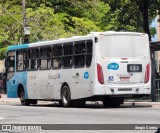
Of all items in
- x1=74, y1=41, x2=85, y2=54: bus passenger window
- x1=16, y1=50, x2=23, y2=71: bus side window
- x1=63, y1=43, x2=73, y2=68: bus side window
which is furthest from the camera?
x1=16, y1=50, x2=23, y2=71: bus side window

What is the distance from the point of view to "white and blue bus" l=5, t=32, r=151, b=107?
27.0 metres

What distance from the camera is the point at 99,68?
26906mm

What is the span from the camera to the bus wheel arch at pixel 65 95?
2859 cm

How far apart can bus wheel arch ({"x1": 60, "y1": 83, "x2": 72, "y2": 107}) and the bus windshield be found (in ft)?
9.38

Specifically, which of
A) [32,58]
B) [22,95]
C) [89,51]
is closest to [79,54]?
[89,51]

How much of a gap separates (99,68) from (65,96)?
2835 mm

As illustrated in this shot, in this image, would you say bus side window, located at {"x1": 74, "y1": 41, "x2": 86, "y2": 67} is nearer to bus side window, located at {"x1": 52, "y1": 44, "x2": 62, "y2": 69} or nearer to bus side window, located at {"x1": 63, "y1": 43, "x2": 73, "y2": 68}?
bus side window, located at {"x1": 63, "y1": 43, "x2": 73, "y2": 68}

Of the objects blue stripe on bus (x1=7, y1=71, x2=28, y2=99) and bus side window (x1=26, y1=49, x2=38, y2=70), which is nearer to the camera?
bus side window (x1=26, y1=49, x2=38, y2=70)

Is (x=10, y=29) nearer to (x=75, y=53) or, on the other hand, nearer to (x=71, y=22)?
(x=71, y=22)

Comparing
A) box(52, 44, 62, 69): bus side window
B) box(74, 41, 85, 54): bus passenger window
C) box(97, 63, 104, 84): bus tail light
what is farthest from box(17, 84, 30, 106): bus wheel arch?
box(97, 63, 104, 84): bus tail light

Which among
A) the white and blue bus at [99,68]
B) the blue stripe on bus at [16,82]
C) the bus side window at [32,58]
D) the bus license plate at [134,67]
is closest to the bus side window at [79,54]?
the white and blue bus at [99,68]

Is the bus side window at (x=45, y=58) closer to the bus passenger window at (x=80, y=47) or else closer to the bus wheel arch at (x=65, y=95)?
the bus wheel arch at (x=65, y=95)

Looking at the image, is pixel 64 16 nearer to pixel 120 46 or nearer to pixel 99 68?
pixel 120 46

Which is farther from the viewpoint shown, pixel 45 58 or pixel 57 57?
pixel 45 58
